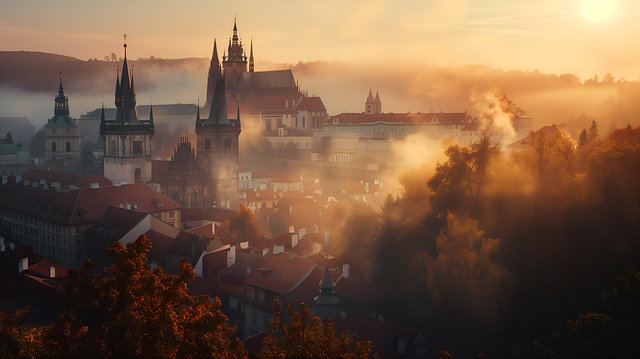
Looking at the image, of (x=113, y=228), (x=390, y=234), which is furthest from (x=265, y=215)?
(x=390, y=234)

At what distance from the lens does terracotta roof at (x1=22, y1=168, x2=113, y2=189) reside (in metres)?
53.6

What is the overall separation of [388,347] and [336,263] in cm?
1126

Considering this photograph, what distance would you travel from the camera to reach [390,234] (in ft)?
98.6

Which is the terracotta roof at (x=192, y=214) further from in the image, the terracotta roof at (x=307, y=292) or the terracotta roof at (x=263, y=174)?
the terracotta roof at (x=263, y=174)

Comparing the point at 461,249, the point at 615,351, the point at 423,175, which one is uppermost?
the point at 423,175

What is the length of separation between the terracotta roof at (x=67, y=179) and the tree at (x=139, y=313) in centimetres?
4374

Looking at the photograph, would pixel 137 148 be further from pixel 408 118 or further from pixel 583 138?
pixel 408 118

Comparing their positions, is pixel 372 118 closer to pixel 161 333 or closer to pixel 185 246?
pixel 185 246

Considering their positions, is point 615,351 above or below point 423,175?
below

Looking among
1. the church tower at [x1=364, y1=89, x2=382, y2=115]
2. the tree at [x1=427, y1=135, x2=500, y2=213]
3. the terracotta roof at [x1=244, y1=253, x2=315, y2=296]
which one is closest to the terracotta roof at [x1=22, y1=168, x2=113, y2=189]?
the terracotta roof at [x1=244, y1=253, x2=315, y2=296]

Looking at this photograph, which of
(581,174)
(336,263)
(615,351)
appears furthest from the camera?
(336,263)

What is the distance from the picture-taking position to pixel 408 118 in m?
109

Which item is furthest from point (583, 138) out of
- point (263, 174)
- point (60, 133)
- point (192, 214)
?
point (60, 133)

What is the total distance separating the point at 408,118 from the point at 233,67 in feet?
146
